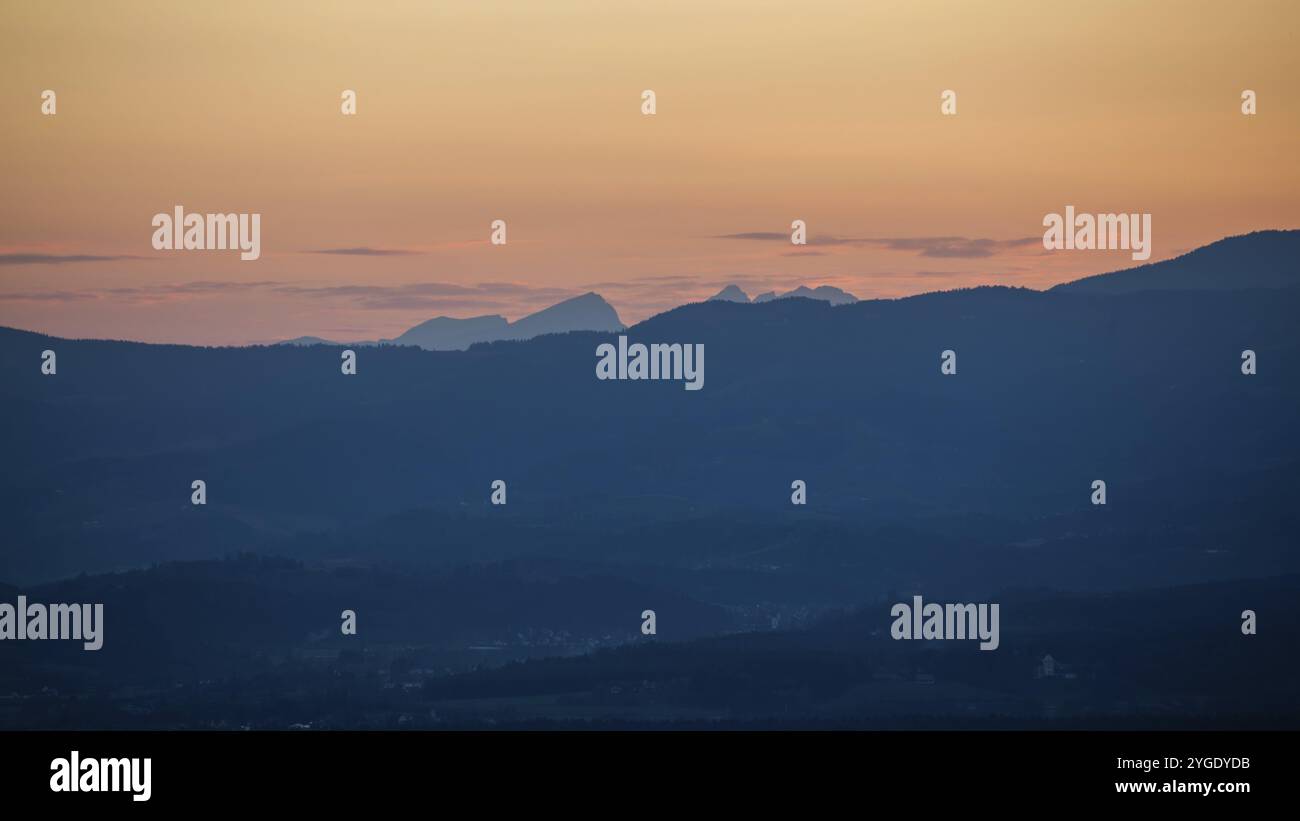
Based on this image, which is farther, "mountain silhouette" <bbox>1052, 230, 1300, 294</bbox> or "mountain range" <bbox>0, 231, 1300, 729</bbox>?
"mountain silhouette" <bbox>1052, 230, 1300, 294</bbox>

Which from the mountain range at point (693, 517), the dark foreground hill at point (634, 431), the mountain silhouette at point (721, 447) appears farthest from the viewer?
the dark foreground hill at point (634, 431)

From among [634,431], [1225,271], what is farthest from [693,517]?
[1225,271]

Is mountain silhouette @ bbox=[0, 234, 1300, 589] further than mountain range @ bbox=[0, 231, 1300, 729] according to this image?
Yes

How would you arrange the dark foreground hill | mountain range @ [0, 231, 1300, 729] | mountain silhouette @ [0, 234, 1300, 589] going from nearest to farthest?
mountain range @ [0, 231, 1300, 729]
mountain silhouette @ [0, 234, 1300, 589]
the dark foreground hill

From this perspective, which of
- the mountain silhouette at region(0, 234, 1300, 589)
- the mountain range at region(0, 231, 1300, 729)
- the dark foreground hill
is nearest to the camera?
the mountain range at region(0, 231, 1300, 729)

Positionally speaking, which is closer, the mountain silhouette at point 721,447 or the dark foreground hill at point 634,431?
the mountain silhouette at point 721,447

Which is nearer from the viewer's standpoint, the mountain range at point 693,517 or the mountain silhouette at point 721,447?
the mountain range at point 693,517

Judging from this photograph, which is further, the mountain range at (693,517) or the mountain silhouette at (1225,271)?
the mountain silhouette at (1225,271)

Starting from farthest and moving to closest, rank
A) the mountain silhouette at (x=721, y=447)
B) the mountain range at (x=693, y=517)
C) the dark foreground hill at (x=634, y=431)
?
the dark foreground hill at (x=634, y=431) → the mountain silhouette at (x=721, y=447) → the mountain range at (x=693, y=517)

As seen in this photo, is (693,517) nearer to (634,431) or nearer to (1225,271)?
(634,431)

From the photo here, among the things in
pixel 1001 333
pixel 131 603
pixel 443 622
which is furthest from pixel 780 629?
pixel 1001 333
